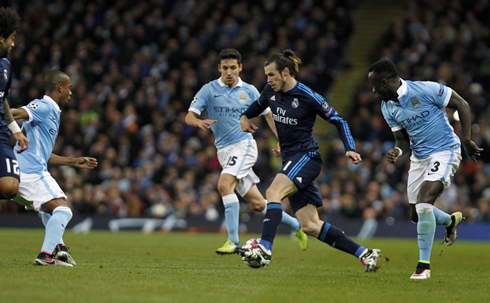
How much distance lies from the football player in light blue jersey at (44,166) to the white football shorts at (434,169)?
3935 mm

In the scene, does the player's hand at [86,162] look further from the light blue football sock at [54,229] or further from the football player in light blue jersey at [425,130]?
the football player in light blue jersey at [425,130]

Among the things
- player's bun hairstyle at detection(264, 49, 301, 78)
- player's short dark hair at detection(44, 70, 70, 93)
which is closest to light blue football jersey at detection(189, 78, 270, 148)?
player's bun hairstyle at detection(264, 49, 301, 78)

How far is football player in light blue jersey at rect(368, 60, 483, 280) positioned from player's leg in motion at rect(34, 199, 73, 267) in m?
3.86

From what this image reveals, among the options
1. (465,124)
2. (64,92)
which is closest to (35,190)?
(64,92)

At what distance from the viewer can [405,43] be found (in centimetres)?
2545

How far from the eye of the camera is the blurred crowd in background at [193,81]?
66.3 feet

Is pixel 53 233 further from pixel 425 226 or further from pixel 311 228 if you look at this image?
pixel 425 226

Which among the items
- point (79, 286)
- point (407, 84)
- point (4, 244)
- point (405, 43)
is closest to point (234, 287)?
point (79, 286)

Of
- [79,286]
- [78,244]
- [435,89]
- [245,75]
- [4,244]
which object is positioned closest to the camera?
[79,286]

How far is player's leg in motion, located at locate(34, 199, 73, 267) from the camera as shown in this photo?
8.27 metres

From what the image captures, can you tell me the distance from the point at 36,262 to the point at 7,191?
2.96 ft

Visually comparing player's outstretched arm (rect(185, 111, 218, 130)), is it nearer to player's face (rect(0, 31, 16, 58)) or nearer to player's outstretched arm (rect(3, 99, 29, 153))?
player's outstretched arm (rect(3, 99, 29, 153))

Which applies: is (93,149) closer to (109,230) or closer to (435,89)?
(109,230)

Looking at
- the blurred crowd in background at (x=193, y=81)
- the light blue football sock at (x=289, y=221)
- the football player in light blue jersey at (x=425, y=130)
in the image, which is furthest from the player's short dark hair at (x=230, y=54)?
the blurred crowd in background at (x=193, y=81)
